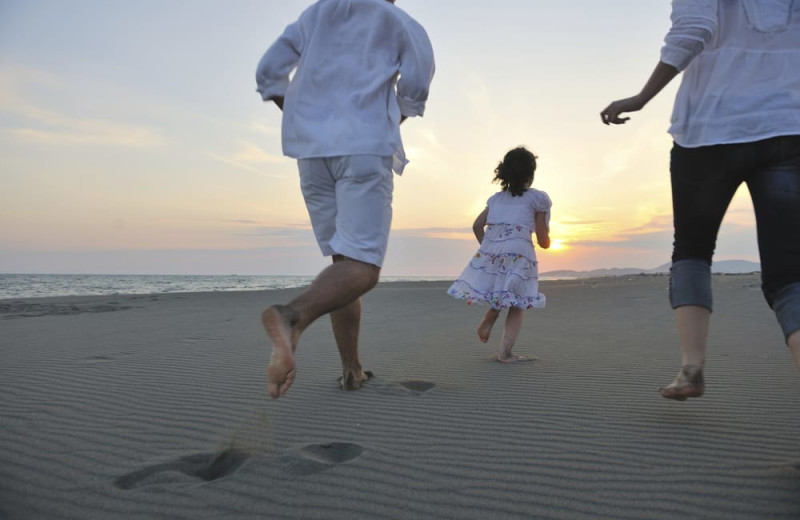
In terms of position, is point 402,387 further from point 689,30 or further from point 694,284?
point 689,30

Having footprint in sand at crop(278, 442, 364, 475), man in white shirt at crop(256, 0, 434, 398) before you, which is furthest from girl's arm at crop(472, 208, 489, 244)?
footprint in sand at crop(278, 442, 364, 475)

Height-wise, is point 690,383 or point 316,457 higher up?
point 690,383

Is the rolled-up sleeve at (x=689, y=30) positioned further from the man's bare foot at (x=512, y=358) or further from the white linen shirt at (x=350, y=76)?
the man's bare foot at (x=512, y=358)

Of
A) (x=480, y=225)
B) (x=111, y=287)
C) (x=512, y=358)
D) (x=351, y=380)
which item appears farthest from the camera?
(x=111, y=287)

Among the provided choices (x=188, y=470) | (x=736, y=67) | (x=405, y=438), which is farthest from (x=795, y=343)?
(x=188, y=470)

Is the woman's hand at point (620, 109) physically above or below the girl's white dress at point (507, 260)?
above

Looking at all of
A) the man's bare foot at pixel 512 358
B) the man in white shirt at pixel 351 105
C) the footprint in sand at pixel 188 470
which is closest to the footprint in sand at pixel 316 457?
the footprint in sand at pixel 188 470

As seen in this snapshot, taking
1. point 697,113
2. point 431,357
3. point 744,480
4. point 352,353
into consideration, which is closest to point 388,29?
point 697,113

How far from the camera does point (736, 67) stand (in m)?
2.01

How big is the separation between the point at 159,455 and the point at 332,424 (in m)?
0.71

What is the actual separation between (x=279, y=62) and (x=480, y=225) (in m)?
2.54

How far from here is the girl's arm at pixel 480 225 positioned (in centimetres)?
486

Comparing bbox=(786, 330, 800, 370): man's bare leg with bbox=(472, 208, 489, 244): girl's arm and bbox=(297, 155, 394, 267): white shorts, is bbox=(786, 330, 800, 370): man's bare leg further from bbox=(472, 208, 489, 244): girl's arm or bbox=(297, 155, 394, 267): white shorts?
bbox=(472, 208, 489, 244): girl's arm

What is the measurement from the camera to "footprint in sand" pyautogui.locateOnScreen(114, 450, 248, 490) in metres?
1.83
